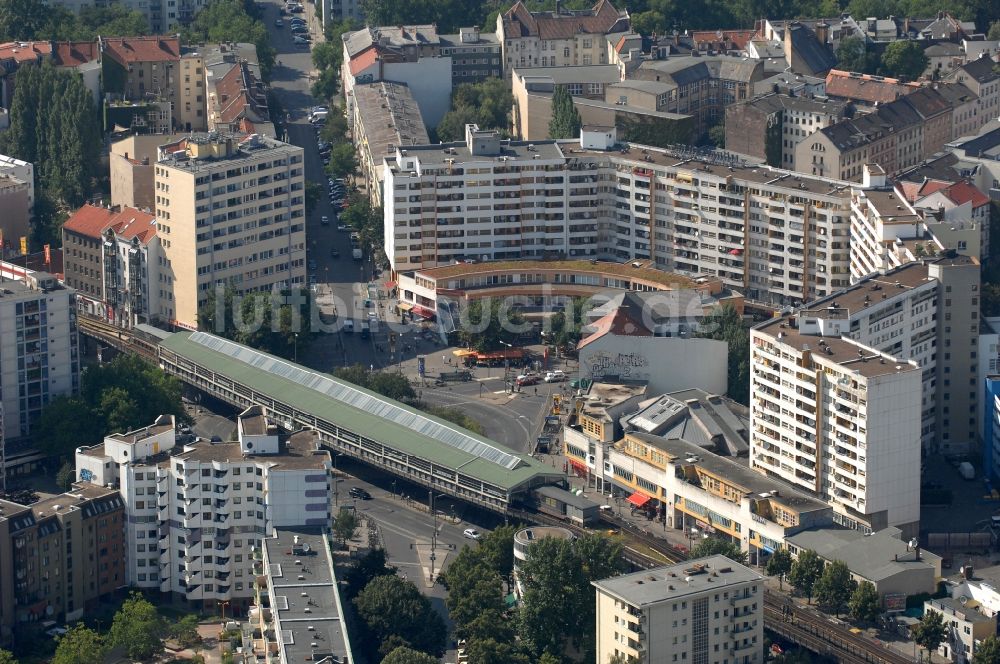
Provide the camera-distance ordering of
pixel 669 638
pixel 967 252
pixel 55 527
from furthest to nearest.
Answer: pixel 967 252, pixel 55 527, pixel 669 638

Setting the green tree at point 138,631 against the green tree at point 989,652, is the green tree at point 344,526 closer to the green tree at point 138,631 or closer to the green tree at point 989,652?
the green tree at point 138,631

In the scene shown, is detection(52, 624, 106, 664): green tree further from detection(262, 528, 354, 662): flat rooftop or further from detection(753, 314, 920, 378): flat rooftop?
detection(753, 314, 920, 378): flat rooftop

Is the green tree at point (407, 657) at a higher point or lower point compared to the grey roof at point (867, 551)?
lower

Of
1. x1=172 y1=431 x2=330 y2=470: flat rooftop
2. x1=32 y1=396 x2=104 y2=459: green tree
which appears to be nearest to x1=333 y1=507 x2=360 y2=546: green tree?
x1=172 y1=431 x2=330 y2=470: flat rooftop

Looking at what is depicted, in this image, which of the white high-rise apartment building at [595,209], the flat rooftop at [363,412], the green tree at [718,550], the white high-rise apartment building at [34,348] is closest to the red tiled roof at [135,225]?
the flat rooftop at [363,412]

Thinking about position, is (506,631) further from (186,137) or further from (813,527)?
(186,137)

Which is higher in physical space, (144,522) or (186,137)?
(186,137)

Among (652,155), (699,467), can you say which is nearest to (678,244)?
(652,155)
